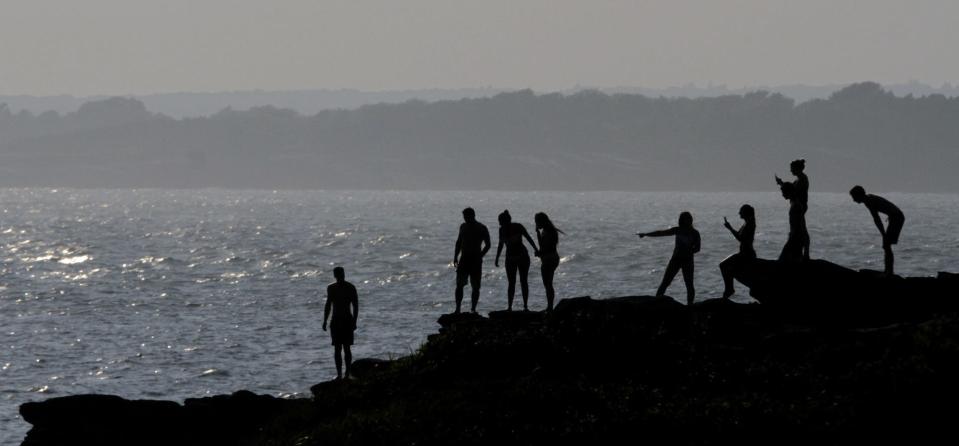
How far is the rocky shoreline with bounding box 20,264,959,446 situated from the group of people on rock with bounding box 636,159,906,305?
71cm

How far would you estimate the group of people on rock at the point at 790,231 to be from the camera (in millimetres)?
23719

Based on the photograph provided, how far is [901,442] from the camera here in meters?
17.9

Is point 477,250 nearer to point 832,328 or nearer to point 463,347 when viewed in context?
point 463,347

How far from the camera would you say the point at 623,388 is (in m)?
20.2

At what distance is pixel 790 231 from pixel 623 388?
20.0ft

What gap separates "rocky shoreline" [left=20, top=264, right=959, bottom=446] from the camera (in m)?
18.5

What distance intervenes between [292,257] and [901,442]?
105 m

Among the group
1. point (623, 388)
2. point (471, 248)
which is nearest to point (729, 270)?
point (471, 248)

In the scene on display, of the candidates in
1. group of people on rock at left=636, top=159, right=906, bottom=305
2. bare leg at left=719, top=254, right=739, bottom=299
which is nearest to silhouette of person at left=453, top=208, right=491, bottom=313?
group of people on rock at left=636, top=159, right=906, bottom=305

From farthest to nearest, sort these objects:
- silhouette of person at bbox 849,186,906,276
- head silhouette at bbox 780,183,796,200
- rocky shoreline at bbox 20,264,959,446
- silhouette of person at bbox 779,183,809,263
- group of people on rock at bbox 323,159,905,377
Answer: silhouette of person at bbox 779,183,809,263
group of people on rock at bbox 323,159,905,377
head silhouette at bbox 780,183,796,200
silhouette of person at bbox 849,186,906,276
rocky shoreline at bbox 20,264,959,446

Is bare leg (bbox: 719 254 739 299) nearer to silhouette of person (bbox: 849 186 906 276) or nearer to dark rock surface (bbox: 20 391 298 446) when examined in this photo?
silhouette of person (bbox: 849 186 906 276)

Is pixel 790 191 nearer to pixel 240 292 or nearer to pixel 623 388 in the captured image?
pixel 623 388

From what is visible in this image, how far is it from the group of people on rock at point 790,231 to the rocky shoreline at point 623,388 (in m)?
0.71

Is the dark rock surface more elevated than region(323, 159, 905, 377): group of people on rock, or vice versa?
region(323, 159, 905, 377): group of people on rock
